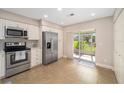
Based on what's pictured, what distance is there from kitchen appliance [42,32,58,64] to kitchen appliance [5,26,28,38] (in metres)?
1.09

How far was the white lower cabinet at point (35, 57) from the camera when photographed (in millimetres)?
4357

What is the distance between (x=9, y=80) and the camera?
299 centimetres

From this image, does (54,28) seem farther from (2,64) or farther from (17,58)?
(2,64)

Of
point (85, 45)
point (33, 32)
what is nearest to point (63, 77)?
point (33, 32)

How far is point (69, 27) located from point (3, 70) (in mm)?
4906

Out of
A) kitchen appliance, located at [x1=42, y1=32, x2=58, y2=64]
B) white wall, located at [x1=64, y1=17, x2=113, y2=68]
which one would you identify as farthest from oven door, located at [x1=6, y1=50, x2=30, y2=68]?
white wall, located at [x1=64, y1=17, x2=113, y2=68]

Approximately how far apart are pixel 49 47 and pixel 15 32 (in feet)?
6.67

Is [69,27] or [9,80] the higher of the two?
[69,27]

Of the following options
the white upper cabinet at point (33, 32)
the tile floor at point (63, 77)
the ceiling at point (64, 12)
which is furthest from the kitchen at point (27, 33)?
the tile floor at point (63, 77)

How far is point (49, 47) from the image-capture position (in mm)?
5074
